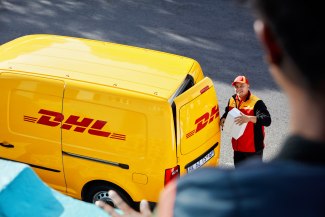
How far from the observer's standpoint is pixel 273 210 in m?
1.04

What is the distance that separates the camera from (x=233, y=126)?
693 cm

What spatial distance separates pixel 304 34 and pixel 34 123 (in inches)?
231

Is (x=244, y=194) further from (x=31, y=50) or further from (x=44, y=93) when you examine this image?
(x=31, y=50)

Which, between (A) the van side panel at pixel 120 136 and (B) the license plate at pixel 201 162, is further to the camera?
(B) the license plate at pixel 201 162

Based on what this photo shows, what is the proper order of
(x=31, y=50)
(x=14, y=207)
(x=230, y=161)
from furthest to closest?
1. (x=230, y=161)
2. (x=31, y=50)
3. (x=14, y=207)

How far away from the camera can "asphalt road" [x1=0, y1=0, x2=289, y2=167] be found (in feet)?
37.3

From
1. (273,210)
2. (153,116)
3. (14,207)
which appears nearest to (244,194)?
(273,210)

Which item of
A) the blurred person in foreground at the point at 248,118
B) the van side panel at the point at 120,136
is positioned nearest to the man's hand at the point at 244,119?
the blurred person in foreground at the point at 248,118

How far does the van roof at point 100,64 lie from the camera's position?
21.0 feet

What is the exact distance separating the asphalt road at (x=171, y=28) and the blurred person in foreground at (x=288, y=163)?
29.0 ft

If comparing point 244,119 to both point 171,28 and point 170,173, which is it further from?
point 171,28

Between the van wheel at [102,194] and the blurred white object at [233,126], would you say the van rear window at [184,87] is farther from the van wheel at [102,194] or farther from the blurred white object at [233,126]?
the van wheel at [102,194]

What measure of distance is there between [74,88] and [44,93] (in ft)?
1.23

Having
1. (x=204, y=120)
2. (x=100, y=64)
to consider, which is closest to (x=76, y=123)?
(x=100, y=64)
